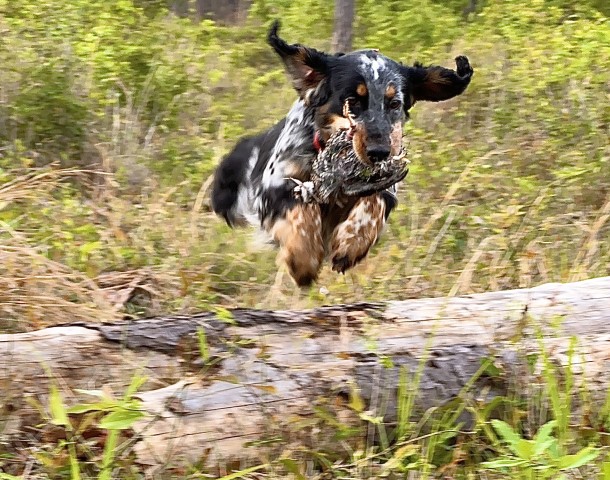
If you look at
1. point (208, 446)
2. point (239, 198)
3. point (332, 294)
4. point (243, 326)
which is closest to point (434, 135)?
point (239, 198)

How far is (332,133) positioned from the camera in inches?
174

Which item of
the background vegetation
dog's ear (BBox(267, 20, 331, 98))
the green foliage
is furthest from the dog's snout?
the green foliage

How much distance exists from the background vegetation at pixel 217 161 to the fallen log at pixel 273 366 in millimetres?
811

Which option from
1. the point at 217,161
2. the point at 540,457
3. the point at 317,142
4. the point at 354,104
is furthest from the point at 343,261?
the point at 217,161

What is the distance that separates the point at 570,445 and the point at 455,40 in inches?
287

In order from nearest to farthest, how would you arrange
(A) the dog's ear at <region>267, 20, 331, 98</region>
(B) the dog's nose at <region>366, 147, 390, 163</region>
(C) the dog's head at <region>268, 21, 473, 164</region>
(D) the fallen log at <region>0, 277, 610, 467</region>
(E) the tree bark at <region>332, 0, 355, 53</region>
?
(D) the fallen log at <region>0, 277, 610, 467</region>
(B) the dog's nose at <region>366, 147, 390, 163</region>
(C) the dog's head at <region>268, 21, 473, 164</region>
(A) the dog's ear at <region>267, 20, 331, 98</region>
(E) the tree bark at <region>332, 0, 355, 53</region>

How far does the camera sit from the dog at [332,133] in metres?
4.32

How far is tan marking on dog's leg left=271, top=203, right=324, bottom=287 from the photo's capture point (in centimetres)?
436

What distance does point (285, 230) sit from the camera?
4.43 meters

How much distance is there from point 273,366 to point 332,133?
162 cm

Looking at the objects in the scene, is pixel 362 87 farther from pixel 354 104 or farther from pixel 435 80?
pixel 435 80

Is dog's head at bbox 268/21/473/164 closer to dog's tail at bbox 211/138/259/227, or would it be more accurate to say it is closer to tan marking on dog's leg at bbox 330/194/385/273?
tan marking on dog's leg at bbox 330/194/385/273

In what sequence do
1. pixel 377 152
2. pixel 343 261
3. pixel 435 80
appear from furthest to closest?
pixel 435 80
pixel 343 261
pixel 377 152

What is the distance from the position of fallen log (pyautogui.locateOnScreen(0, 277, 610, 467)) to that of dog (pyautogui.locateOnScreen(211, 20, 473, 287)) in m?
0.92
